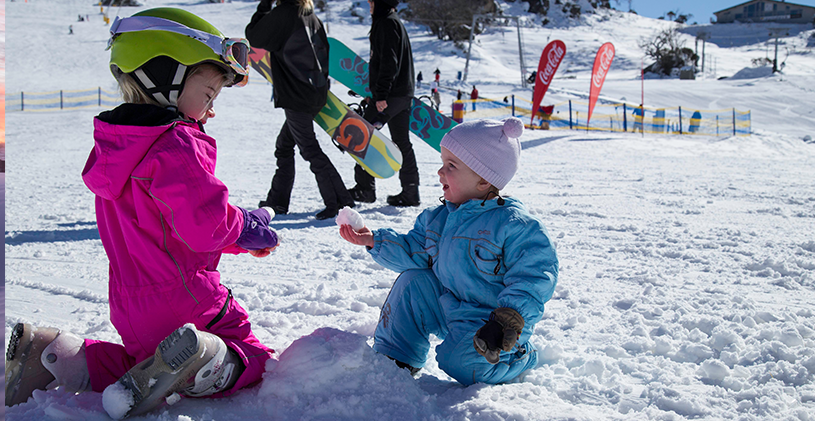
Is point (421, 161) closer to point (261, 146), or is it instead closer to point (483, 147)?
point (261, 146)

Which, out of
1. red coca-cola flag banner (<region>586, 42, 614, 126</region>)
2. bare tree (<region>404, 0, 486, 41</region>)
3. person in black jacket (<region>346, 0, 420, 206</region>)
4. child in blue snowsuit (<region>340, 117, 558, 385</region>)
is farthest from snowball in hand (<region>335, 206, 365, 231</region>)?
bare tree (<region>404, 0, 486, 41</region>)

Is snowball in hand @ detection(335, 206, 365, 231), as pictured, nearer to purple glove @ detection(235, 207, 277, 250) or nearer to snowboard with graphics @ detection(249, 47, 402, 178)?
purple glove @ detection(235, 207, 277, 250)

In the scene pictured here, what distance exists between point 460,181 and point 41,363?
1.37 m

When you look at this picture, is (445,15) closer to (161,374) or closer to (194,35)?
(194,35)

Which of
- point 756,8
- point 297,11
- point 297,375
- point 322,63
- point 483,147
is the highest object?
point 756,8

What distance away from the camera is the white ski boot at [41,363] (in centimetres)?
148

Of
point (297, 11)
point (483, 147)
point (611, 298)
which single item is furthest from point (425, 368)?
point (297, 11)

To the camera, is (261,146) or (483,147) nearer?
(483,147)

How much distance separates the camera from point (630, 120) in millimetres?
15867

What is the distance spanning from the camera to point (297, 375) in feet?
5.19

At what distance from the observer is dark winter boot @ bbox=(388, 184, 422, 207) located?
4.71 meters

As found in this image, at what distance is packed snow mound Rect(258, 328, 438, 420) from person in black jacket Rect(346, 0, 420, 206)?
2.98 meters

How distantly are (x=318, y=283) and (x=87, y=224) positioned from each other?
2.22 metres

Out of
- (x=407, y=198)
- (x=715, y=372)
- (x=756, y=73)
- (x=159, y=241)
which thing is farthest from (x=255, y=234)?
(x=756, y=73)
